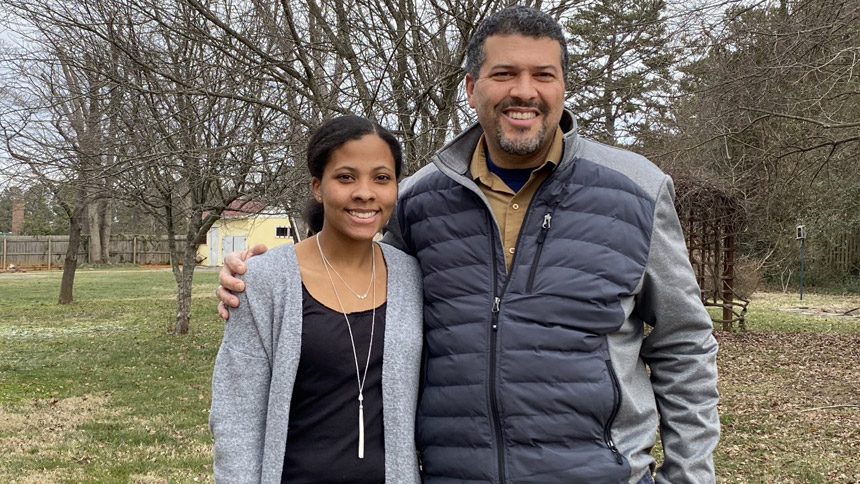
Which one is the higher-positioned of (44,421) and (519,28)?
(519,28)

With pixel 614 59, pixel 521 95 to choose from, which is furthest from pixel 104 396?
pixel 521 95

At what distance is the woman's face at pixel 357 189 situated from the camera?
2.16 m

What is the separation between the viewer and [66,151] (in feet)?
24.8

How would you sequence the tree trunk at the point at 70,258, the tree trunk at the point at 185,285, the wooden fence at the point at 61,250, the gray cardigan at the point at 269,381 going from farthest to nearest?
the wooden fence at the point at 61,250, the tree trunk at the point at 70,258, the tree trunk at the point at 185,285, the gray cardigan at the point at 269,381

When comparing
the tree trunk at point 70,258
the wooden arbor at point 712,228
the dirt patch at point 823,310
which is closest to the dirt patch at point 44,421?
the wooden arbor at point 712,228

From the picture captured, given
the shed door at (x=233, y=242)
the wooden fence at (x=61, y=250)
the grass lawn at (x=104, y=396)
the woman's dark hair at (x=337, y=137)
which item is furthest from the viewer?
the shed door at (x=233, y=242)

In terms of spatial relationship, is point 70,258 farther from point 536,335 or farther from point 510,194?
point 536,335

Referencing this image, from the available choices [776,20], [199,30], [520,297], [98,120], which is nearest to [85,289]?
[98,120]

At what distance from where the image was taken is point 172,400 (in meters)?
8.22

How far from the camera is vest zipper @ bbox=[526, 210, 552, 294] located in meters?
1.98

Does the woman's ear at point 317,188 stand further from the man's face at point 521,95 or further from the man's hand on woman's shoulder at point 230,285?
the man's face at point 521,95

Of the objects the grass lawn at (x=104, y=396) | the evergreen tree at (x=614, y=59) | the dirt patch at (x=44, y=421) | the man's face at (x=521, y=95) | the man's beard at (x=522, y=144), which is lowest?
the dirt patch at (x=44, y=421)

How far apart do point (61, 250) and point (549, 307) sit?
4287 cm

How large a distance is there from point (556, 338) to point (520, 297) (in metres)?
0.15
